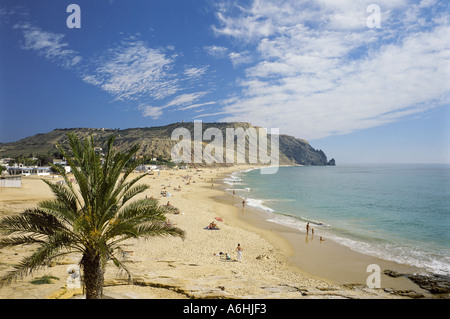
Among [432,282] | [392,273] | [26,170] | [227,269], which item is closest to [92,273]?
[227,269]

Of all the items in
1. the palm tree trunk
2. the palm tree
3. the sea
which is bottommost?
the sea

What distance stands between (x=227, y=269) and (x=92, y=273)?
692 centimetres

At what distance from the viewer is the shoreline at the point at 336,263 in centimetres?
1224

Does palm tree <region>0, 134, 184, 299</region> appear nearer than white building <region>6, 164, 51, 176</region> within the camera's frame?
Yes

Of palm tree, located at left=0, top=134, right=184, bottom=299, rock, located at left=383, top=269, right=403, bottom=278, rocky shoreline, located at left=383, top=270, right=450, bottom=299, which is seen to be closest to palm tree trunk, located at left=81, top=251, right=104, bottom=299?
palm tree, located at left=0, top=134, right=184, bottom=299

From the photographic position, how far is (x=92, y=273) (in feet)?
21.2

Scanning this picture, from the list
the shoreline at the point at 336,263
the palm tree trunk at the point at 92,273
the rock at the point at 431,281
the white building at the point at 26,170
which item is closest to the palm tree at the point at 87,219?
the palm tree trunk at the point at 92,273

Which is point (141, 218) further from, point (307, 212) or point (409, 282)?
point (307, 212)

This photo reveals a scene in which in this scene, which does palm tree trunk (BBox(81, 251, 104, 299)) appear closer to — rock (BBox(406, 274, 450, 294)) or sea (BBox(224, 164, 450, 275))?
rock (BBox(406, 274, 450, 294))

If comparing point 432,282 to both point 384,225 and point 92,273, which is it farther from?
point 92,273

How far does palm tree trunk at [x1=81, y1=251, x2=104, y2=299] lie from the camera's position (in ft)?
21.2

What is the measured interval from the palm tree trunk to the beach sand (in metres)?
1.38

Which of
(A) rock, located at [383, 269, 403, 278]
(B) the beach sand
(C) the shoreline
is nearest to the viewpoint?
(B) the beach sand
